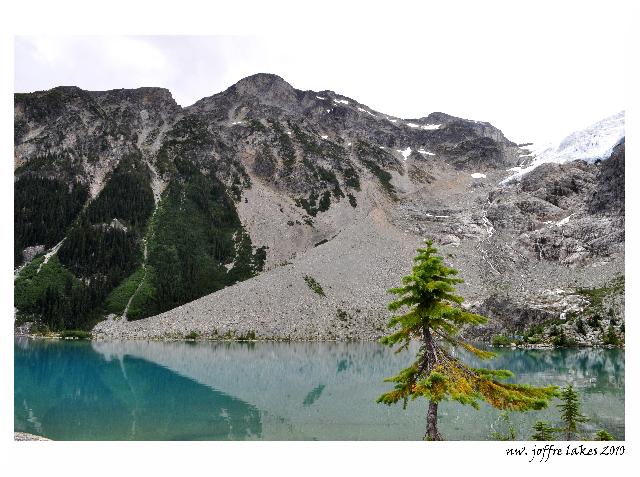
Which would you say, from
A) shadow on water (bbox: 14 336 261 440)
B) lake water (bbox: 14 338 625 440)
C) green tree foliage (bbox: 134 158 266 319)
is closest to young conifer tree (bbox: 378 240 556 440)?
lake water (bbox: 14 338 625 440)

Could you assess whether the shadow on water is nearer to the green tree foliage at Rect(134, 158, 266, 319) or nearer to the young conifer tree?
the young conifer tree

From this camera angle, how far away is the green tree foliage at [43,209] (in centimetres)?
14800

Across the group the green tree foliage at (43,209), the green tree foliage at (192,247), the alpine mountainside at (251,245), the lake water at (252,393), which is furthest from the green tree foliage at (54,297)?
the lake water at (252,393)

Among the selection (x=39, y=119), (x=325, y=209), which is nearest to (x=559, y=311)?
(x=325, y=209)

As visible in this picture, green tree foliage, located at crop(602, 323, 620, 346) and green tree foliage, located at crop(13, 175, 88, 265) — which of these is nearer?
green tree foliage, located at crop(602, 323, 620, 346)

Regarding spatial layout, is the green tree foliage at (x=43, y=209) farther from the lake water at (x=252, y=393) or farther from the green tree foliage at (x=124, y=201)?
the lake water at (x=252, y=393)

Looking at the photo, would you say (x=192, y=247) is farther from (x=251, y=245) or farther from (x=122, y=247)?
(x=122, y=247)

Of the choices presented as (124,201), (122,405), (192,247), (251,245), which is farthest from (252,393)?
(124,201)

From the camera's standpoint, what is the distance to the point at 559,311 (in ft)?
365

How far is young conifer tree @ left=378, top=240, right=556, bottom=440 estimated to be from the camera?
625 inches

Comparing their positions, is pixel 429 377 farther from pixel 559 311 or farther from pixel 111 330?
pixel 111 330

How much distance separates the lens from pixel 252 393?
5534 centimetres

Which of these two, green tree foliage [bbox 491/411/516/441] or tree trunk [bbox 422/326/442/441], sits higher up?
tree trunk [bbox 422/326/442/441]

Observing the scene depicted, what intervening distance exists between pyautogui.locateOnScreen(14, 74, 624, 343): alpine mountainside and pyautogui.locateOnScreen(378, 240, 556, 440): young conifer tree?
9836cm
